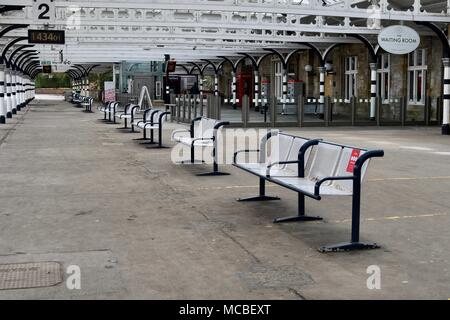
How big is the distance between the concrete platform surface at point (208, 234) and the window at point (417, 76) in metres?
14.5

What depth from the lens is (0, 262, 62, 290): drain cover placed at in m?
4.95

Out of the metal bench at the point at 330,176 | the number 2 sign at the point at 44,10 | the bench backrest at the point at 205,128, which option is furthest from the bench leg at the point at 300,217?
the number 2 sign at the point at 44,10

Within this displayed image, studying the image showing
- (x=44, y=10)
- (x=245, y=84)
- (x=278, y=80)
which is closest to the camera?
(x=44, y=10)

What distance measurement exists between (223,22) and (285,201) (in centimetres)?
1375

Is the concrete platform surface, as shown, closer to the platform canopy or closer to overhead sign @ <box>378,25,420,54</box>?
the platform canopy

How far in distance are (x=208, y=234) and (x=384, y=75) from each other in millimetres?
24075

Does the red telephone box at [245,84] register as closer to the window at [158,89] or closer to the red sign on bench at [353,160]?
the window at [158,89]

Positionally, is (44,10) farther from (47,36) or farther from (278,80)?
(278,80)

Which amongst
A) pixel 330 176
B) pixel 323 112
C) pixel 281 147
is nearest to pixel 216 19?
pixel 323 112

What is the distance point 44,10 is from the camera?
17703 mm

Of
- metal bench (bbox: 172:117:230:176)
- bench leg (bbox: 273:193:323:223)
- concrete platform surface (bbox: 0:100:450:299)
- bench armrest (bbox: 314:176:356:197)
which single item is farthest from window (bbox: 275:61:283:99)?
bench armrest (bbox: 314:176:356:197)

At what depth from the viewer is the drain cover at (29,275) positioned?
4.95 meters

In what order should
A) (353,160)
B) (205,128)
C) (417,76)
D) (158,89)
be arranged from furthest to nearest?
(158,89)
(417,76)
(205,128)
(353,160)
